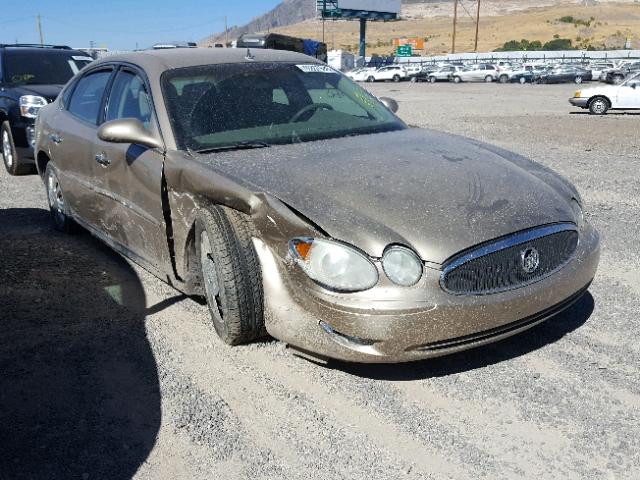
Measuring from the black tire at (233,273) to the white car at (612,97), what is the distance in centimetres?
1878

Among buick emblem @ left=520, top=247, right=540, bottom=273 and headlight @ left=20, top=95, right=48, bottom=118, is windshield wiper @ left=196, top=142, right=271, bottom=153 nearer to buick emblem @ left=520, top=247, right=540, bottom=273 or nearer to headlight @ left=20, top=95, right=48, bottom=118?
buick emblem @ left=520, top=247, right=540, bottom=273

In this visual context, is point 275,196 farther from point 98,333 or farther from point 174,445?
point 98,333

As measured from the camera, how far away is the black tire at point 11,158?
8.83m

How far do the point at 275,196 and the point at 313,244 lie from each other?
0.37m

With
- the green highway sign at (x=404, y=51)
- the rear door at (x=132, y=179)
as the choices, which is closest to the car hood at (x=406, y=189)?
the rear door at (x=132, y=179)

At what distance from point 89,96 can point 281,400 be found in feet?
10.7

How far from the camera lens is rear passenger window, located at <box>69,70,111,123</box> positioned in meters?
5.01

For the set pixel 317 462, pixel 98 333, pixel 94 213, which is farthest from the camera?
pixel 94 213

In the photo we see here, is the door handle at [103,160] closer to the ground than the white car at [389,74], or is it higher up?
higher up

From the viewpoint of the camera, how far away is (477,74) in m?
49.5

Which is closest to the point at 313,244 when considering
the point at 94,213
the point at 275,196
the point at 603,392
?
the point at 275,196

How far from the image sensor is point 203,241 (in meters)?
3.63

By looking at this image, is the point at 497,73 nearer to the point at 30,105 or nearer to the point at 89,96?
the point at 30,105

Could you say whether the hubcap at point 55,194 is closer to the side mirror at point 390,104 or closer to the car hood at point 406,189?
the car hood at point 406,189
